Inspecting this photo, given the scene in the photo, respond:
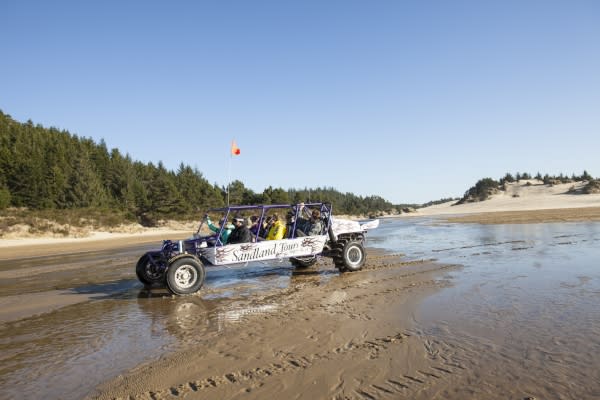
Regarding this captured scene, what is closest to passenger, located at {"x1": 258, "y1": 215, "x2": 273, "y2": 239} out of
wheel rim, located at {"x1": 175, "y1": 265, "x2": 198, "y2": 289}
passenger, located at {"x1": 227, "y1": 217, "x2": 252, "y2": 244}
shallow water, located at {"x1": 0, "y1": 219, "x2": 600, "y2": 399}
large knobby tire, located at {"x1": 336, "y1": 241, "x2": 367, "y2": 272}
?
passenger, located at {"x1": 227, "y1": 217, "x2": 252, "y2": 244}

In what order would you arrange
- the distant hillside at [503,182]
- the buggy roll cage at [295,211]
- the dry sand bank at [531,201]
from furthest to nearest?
1. the distant hillside at [503,182]
2. the dry sand bank at [531,201]
3. the buggy roll cage at [295,211]

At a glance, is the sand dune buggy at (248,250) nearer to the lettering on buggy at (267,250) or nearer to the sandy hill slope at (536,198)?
the lettering on buggy at (267,250)

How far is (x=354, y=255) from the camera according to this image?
1079 cm

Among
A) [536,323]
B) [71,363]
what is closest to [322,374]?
[71,363]

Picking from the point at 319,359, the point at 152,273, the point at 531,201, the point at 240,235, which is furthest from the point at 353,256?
the point at 531,201

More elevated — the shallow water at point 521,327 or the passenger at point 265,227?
the passenger at point 265,227

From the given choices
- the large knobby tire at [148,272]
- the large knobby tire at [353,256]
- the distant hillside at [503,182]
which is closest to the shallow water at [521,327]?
the large knobby tire at [353,256]

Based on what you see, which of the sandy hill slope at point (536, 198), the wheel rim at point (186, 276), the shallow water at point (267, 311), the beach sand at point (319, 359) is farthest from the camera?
the sandy hill slope at point (536, 198)

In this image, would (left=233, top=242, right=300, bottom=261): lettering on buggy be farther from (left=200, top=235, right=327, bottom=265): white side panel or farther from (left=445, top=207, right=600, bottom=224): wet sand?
(left=445, top=207, right=600, bottom=224): wet sand

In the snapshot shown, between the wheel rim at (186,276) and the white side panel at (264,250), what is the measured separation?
72cm

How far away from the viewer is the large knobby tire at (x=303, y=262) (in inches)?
441

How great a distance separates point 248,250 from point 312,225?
7.55 ft

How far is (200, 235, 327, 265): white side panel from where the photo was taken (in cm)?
898

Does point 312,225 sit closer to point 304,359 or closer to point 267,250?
point 267,250
